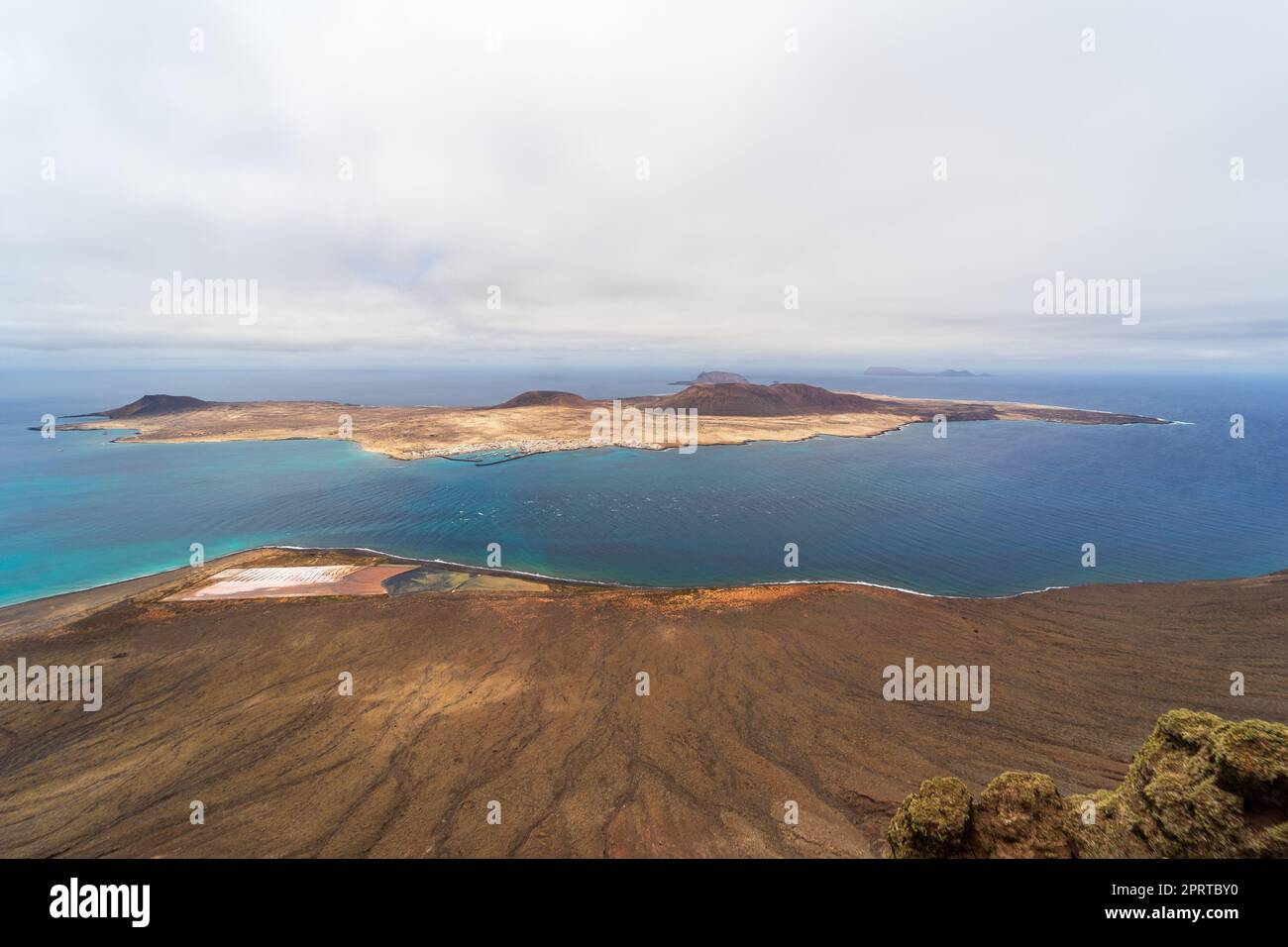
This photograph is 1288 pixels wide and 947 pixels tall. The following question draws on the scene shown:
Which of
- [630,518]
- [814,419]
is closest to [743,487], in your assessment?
[630,518]

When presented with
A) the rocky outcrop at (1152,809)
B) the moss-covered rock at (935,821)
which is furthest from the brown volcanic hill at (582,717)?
the moss-covered rock at (935,821)

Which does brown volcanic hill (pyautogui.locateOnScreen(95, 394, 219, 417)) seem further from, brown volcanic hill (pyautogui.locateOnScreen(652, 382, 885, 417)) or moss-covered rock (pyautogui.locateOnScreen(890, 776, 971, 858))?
moss-covered rock (pyautogui.locateOnScreen(890, 776, 971, 858))

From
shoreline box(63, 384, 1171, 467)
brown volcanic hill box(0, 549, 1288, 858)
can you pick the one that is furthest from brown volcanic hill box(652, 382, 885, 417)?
brown volcanic hill box(0, 549, 1288, 858)

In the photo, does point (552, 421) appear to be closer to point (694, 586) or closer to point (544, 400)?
point (544, 400)

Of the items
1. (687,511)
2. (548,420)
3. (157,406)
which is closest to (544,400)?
(548,420)

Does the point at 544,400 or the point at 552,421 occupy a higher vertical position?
the point at 544,400

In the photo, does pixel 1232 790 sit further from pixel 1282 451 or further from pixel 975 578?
pixel 1282 451
